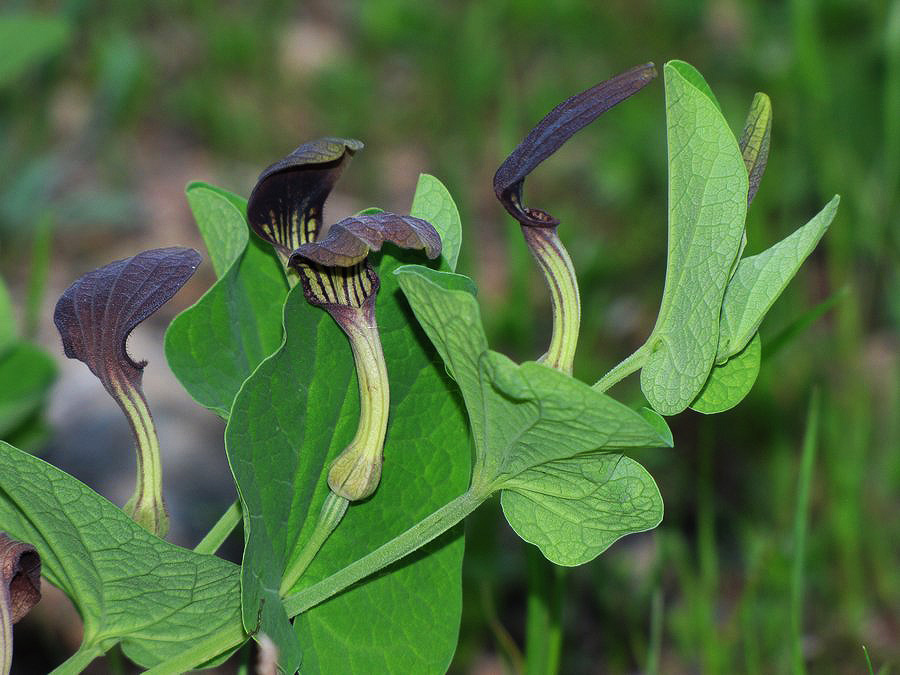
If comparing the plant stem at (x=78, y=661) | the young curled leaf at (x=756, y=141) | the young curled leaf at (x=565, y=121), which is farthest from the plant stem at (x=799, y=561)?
the plant stem at (x=78, y=661)

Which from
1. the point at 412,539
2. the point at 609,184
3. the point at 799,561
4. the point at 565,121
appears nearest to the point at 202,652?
the point at 412,539

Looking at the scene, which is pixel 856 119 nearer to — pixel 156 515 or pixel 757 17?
pixel 757 17

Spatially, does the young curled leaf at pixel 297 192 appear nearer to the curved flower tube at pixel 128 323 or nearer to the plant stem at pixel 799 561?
the curved flower tube at pixel 128 323

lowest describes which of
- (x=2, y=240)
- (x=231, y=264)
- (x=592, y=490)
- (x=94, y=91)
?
(x=592, y=490)

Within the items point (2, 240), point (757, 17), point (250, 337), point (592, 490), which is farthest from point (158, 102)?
point (592, 490)

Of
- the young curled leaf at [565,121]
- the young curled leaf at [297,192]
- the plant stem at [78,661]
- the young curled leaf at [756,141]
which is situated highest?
the young curled leaf at [297,192]

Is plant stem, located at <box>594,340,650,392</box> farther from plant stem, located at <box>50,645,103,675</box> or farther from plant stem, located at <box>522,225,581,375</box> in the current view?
plant stem, located at <box>50,645,103,675</box>
